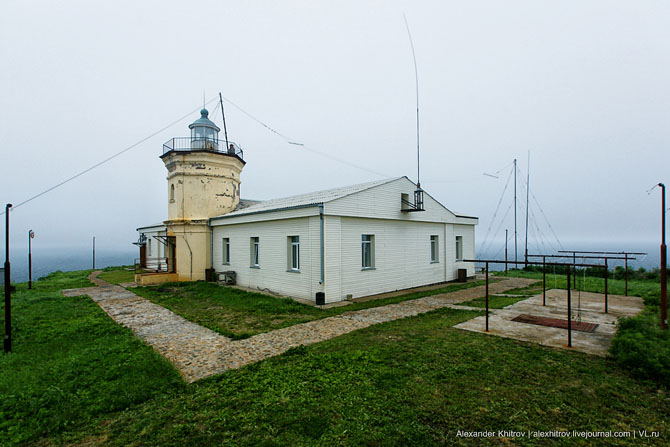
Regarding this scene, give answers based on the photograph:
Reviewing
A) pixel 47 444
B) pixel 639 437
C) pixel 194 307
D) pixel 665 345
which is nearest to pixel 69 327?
pixel 194 307

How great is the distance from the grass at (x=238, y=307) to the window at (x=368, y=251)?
1.77m

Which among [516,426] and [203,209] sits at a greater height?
[203,209]

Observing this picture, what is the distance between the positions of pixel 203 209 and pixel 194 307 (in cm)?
852

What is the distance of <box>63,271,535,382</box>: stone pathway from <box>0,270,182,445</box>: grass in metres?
0.42

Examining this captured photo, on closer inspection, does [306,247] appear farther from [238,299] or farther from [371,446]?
[371,446]

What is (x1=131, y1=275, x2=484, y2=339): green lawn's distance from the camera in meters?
8.53

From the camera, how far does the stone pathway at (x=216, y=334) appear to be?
590 cm

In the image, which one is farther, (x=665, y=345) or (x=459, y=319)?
(x=459, y=319)

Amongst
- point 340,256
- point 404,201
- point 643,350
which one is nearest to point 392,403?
point 643,350

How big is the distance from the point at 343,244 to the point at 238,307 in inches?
172

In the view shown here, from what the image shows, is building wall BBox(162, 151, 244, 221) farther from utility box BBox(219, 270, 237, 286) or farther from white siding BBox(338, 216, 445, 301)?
white siding BBox(338, 216, 445, 301)

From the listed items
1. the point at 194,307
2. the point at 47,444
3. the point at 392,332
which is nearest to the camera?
the point at 47,444

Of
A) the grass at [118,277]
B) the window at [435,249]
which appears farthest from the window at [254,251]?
the grass at [118,277]

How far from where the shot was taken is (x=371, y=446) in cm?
329
